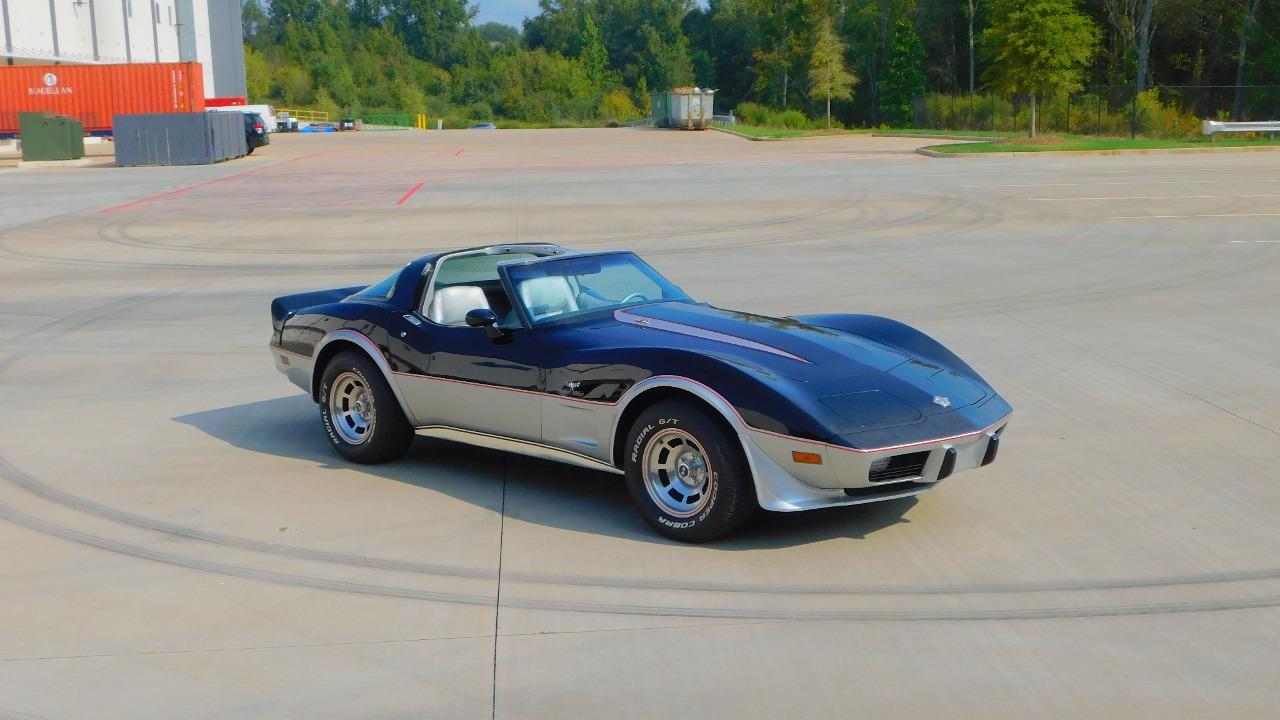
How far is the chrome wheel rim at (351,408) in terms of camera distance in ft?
24.8

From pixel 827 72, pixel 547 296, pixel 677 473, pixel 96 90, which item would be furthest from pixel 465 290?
pixel 827 72

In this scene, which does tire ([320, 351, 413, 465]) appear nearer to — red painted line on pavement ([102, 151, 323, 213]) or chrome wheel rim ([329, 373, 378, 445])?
chrome wheel rim ([329, 373, 378, 445])

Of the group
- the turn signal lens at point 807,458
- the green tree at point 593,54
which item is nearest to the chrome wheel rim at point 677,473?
the turn signal lens at point 807,458

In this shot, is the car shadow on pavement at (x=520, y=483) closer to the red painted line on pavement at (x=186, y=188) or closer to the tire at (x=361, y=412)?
the tire at (x=361, y=412)

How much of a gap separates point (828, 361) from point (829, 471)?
2.54ft

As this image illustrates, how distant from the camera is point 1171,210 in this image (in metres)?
22.0

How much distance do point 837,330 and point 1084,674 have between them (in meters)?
2.93

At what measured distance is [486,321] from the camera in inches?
268

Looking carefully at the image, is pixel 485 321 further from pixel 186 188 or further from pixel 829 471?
pixel 186 188

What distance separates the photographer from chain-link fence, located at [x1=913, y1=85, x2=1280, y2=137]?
172 feet

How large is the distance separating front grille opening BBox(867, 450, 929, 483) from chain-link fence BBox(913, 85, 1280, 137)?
49704 mm

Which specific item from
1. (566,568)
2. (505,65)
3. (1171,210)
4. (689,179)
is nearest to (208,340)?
(566,568)

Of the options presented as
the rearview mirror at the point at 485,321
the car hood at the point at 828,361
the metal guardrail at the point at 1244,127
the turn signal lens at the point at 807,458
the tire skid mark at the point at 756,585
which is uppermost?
the metal guardrail at the point at 1244,127

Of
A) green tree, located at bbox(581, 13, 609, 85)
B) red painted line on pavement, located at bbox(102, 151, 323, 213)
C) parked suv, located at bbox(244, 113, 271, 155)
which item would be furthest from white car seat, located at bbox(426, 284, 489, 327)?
green tree, located at bbox(581, 13, 609, 85)
